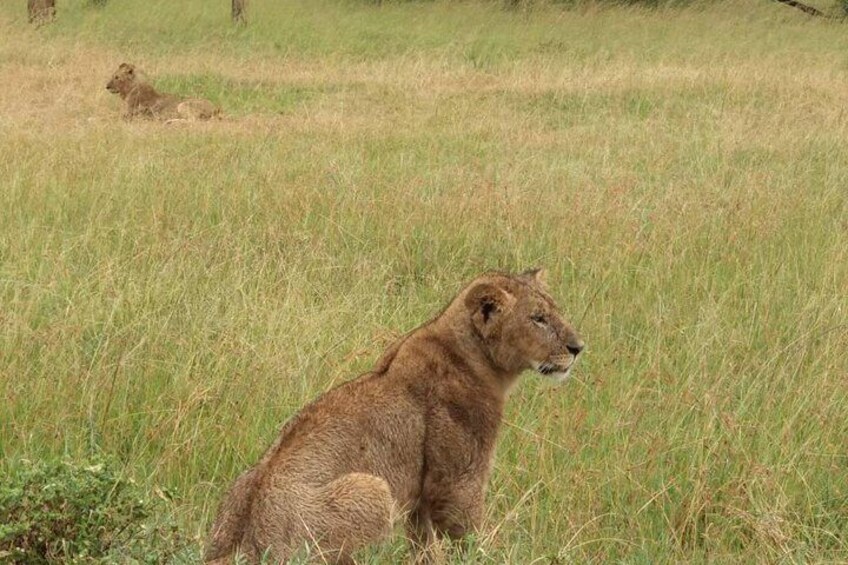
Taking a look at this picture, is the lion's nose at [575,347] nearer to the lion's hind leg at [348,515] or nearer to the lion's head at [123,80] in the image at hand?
the lion's hind leg at [348,515]

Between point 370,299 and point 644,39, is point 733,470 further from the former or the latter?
point 644,39

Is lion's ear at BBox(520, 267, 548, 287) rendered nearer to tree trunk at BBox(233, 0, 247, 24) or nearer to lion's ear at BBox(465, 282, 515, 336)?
lion's ear at BBox(465, 282, 515, 336)

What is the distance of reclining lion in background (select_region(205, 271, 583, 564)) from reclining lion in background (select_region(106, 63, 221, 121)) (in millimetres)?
9979

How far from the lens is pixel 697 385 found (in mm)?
5191

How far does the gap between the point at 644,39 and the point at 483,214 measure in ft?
43.4

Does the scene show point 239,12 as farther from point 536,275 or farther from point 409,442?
point 409,442

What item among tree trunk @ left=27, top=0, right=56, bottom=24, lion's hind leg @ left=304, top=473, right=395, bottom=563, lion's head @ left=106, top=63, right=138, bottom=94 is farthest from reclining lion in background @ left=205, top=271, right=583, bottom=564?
tree trunk @ left=27, top=0, right=56, bottom=24

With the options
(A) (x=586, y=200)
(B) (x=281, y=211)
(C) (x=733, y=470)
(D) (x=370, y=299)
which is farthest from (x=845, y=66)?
(C) (x=733, y=470)

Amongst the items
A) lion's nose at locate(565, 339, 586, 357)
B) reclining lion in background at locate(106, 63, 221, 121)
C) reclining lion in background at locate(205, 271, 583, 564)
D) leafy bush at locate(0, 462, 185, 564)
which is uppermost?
lion's nose at locate(565, 339, 586, 357)

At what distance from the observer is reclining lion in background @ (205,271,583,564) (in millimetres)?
3402

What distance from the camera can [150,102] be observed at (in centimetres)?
1436

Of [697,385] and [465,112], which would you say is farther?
[465,112]

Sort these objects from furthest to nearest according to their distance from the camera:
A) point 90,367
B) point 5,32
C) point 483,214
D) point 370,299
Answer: point 5,32, point 483,214, point 370,299, point 90,367

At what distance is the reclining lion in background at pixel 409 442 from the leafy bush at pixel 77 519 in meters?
0.20
